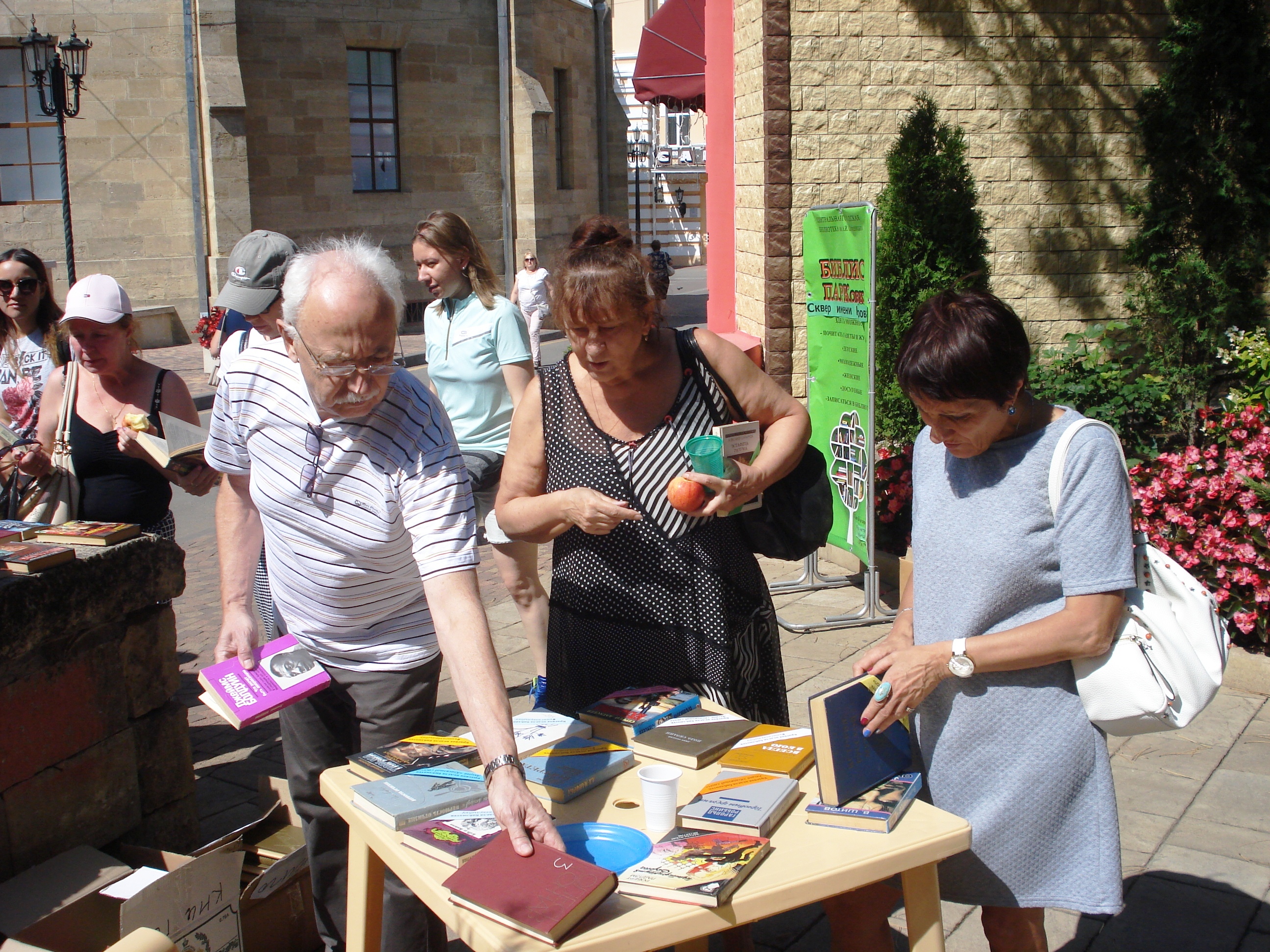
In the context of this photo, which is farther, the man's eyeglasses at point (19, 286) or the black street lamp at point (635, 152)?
the black street lamp at point (635, 152)

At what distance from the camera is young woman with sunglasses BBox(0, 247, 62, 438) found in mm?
4691

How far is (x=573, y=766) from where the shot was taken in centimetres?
230

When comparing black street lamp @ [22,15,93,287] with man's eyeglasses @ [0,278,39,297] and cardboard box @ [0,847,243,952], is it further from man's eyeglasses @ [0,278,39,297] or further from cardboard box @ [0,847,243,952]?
cardboard box @ [0,847,243,952]

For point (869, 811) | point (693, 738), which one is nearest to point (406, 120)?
point (693, 738)

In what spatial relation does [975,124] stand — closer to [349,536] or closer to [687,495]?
[687,495]


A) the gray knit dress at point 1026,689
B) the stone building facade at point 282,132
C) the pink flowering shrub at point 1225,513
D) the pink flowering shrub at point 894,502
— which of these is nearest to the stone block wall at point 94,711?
the gray knit dress at point 1026,689

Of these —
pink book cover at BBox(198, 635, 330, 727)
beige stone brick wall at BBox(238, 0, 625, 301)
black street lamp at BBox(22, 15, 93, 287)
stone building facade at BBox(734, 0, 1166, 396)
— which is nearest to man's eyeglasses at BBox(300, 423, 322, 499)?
pink book cover at BBox(198, 635, 330, 727)

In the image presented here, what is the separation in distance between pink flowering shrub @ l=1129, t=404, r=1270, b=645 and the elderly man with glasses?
339 centimetres

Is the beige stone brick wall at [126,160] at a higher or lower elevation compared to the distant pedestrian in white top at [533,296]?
higher

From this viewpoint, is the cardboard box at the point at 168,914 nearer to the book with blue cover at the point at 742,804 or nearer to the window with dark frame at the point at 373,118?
the book with blue cover at the point at 742,804

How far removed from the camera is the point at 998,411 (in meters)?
2.13

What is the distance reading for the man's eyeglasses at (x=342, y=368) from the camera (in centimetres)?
233

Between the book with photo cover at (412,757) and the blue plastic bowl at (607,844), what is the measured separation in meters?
0.35

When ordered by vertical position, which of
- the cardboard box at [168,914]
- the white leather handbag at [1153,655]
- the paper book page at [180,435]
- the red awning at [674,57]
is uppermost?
the red awning at [674,57]
